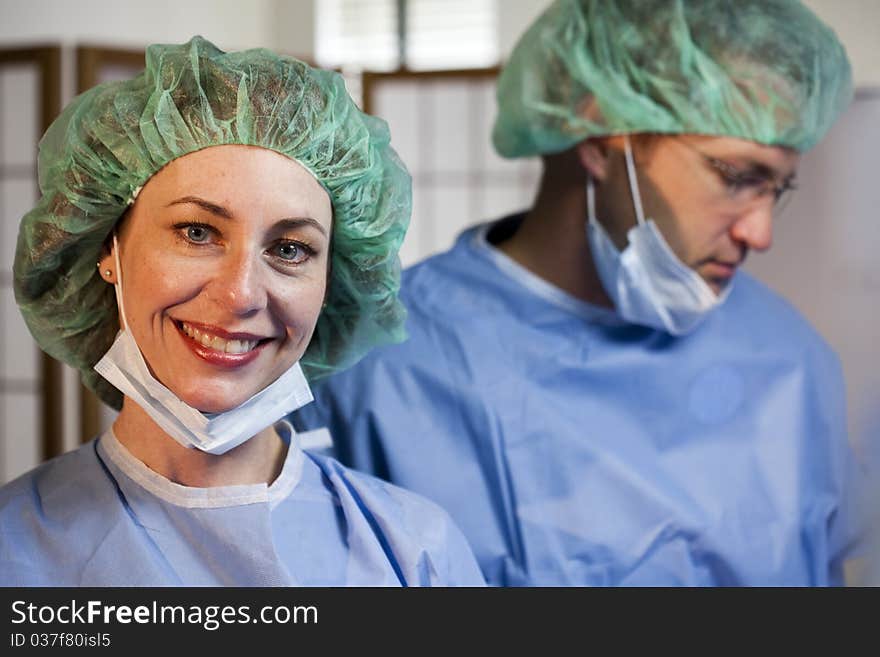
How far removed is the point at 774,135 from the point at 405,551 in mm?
868

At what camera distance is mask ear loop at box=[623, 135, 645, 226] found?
168 cm

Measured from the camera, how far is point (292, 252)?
3.87 ft

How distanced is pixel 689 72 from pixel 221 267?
2.85ft

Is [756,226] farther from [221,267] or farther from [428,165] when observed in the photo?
[428,165]

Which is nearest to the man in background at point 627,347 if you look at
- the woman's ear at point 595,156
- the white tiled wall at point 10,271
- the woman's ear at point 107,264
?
the woman's ear at point 595,156

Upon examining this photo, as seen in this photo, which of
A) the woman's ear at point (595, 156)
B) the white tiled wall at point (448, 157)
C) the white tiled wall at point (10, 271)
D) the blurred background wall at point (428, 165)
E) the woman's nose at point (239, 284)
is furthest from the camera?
the white tiled wall at point (448, 157)

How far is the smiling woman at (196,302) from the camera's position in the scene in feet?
3.71

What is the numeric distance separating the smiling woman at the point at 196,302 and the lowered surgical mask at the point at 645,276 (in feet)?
1.72

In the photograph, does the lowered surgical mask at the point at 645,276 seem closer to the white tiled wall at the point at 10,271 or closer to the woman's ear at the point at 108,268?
the woman's ear at the point at 108,268

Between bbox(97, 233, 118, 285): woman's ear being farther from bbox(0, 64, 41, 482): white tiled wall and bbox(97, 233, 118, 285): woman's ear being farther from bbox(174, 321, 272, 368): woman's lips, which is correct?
bbox(0, 64, 41, 482): white tiled wall

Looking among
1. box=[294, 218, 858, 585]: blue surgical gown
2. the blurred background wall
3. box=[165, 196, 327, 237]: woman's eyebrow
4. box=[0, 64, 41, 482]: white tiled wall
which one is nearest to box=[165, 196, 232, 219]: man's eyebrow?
box=[165, 196, 327, 237]: woman's eyebrow

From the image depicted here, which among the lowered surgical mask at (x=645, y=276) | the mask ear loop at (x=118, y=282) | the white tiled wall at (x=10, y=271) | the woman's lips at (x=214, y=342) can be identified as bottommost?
the white tiled wall at (x=10, y=271)

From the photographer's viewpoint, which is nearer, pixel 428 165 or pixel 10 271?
pixel 10 271

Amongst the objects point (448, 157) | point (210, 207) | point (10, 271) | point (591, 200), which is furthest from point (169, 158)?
point (448, 157)
